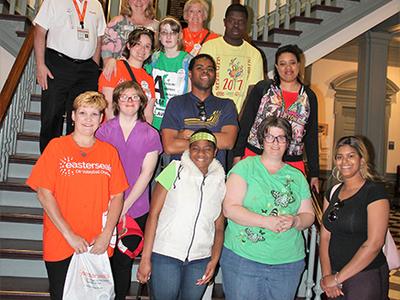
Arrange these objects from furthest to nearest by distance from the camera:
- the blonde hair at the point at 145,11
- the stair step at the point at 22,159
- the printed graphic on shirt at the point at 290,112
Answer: the stair step at the point at 22,159
the blonde hair at the point at 145,11
the printed graphic on shirt at the point at 290,112

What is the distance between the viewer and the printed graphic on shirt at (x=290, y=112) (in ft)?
8.93

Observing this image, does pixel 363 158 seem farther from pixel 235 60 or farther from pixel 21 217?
pixel 21 217

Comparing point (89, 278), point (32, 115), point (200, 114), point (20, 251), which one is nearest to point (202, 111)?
point (200, 114)

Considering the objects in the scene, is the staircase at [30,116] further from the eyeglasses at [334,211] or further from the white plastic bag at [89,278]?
the white plastic bag at [89,278]

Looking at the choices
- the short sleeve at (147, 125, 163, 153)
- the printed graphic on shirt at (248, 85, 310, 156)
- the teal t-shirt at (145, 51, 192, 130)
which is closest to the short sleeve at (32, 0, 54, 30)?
the teal t-shirt at (145, 51, 192, 130)

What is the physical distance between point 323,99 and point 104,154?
30.2ft

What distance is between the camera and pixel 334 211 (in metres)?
2.32

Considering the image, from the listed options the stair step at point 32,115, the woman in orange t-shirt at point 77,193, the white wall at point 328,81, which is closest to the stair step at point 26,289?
the woman in orange t-shirt at point 77,193

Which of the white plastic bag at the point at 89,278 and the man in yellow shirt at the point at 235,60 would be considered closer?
the white plastic bag at the point at 89,278

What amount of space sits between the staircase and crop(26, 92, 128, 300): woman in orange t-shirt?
3.07ft

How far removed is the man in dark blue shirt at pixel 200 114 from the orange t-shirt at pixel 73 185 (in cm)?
45

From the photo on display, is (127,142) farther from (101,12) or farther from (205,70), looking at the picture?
(101,12)

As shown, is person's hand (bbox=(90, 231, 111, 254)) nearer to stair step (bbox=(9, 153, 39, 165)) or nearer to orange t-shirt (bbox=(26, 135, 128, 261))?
orange t-shirt (bbox=(26, 135, 128, 261))

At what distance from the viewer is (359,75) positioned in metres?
7.21
